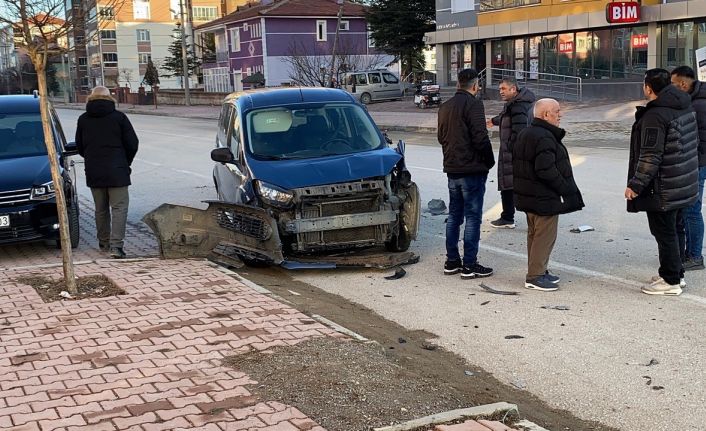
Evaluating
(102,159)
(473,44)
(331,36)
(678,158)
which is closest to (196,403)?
(678,158)

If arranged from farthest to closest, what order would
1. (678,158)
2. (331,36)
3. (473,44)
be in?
(331,36), (473,44), (678,158)

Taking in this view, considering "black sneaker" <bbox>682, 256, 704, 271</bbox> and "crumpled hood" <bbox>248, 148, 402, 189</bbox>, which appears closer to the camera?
"black sneaker" <bbox>682, 256, 704, 271</bbox>

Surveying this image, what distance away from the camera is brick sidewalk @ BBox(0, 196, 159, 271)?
920 centimetres

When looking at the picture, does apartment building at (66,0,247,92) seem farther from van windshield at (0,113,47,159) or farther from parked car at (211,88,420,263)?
parked car at (211,88,420,263)

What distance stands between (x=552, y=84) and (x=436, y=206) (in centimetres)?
→ 2945

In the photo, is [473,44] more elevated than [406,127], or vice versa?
Result: [473,44]

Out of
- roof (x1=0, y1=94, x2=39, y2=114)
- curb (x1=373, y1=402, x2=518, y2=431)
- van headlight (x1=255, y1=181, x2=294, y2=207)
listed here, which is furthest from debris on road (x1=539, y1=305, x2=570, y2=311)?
roof (x1=0, y1=94, x2=39, y2=114)

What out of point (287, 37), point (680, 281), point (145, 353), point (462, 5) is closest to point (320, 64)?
point (462, 5)

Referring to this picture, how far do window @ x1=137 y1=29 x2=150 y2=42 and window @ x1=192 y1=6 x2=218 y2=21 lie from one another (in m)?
6.93

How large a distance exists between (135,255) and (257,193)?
2.10 m

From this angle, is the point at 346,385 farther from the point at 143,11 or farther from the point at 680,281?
the point at 143,11

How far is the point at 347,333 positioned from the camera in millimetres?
5707

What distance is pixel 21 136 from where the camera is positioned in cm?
1023

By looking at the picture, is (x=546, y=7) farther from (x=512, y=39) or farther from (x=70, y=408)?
(x=70, y=408)
